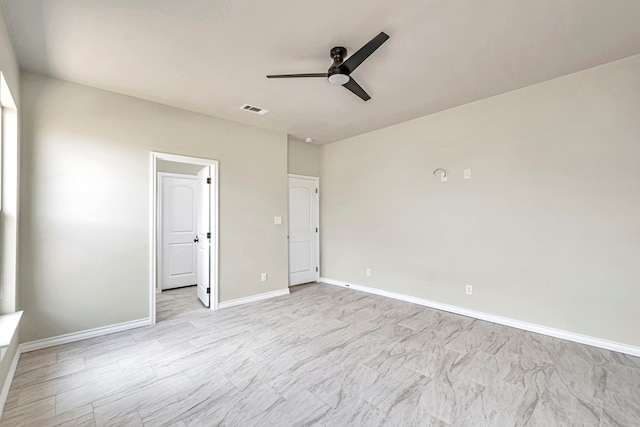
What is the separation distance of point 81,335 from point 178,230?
256 cm

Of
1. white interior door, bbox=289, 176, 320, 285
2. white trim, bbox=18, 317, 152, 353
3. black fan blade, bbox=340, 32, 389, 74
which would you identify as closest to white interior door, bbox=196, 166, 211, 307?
white trim, bbox=18, 317, 152, 353

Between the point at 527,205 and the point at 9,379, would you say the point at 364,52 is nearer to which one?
the point at 527,205

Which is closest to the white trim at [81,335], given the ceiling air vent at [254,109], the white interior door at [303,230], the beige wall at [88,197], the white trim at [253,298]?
the beige wall at [88,197]

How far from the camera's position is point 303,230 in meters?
5.40

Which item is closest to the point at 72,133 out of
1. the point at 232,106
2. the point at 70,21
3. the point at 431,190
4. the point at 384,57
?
the point at 70,21

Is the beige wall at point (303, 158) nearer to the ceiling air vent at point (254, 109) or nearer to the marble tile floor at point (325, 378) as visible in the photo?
the ceiling air vent at point (254, 109)

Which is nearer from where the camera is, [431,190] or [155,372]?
[155,372]

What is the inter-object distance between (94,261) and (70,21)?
230cm

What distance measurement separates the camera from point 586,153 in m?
2.85

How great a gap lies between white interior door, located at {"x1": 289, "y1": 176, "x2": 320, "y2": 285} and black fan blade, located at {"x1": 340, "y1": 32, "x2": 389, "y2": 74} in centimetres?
313

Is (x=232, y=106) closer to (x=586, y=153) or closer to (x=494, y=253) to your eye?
(x=494, y=253)

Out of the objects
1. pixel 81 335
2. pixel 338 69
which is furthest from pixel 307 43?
pixel 81 335

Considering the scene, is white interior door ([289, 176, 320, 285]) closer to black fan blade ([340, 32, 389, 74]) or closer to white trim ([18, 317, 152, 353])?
white trim ([18, 317, 152, 353])

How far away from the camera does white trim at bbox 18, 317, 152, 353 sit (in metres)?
2.70
